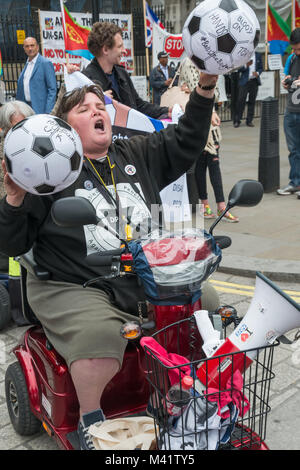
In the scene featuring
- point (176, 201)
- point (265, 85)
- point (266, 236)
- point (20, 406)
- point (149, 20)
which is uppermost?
point (149, 20)

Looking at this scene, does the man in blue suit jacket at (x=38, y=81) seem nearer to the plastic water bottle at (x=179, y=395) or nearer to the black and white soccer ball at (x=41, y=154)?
the black and white soccer ball at (x=41, y=154)

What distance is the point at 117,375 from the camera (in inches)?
94.4

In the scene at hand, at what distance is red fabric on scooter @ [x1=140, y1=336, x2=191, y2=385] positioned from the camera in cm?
186

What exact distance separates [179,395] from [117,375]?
640 mm

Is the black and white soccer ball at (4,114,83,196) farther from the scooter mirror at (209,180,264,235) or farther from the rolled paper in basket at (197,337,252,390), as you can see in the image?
the rolled paper in basket at (197,337,252,390)

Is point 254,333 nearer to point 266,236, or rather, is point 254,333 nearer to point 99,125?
point 99,125

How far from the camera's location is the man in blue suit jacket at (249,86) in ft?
46.4

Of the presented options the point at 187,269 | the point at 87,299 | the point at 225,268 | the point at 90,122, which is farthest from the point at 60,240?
the point at 225,268

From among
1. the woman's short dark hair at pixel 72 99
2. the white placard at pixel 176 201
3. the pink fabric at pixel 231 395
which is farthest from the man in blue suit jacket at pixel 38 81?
the pink fabric at pixel 231 395

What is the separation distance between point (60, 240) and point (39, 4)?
2012 cm

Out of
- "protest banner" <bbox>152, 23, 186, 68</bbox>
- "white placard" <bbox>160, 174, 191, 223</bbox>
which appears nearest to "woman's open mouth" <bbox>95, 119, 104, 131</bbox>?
"white placard" <bbox>160, 174, 191, 223</bbox>

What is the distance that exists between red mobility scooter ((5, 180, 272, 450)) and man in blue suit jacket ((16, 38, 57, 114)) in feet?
21.0

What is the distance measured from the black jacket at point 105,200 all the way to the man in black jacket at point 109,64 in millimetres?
2177

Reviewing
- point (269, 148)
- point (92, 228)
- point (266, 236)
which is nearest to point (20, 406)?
point (92, 228)
